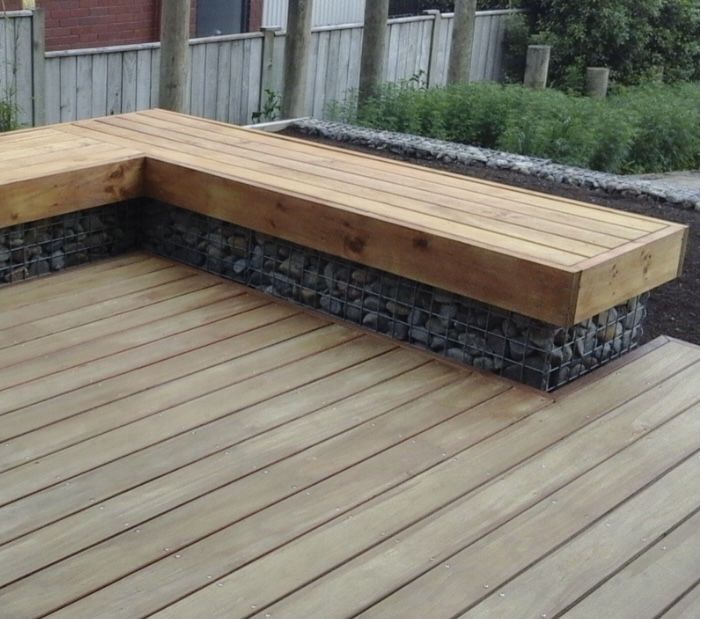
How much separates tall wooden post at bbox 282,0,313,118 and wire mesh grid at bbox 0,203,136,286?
153 inches

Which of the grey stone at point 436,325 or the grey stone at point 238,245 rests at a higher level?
the grey stone at point 238,245

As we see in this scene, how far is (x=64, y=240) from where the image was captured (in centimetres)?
417

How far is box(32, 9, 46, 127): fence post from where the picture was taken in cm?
738

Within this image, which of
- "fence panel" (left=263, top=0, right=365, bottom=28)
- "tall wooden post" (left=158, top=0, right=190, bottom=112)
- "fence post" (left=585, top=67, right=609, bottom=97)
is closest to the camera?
"tall wooden post" (left=158, top=0, right=190, bottom=112)

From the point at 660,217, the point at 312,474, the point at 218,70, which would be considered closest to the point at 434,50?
the point at 218,70

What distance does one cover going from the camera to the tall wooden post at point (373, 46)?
861 centimetres

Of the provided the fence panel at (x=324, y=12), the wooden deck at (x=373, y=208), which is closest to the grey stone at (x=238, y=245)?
the wooden deck at (x=373, y=208)

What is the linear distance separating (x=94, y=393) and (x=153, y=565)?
0.93 m

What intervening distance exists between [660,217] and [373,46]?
347 cm

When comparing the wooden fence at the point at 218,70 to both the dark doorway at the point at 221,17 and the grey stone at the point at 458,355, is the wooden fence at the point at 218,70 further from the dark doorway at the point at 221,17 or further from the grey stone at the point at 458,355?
the grey stone at the point at 458,355

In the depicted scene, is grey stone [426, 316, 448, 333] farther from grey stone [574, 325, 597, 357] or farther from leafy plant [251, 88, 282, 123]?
leafy plant [251, 88, 282, 123]

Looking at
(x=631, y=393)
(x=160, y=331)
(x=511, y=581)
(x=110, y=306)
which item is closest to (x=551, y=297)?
(x=631, y=393)

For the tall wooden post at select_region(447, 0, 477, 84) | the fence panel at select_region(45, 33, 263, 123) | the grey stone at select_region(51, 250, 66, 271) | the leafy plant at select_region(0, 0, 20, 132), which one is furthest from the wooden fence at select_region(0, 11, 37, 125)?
the tall wooden post at select_region(447, 0, 477, 84)

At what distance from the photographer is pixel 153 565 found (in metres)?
2.37
